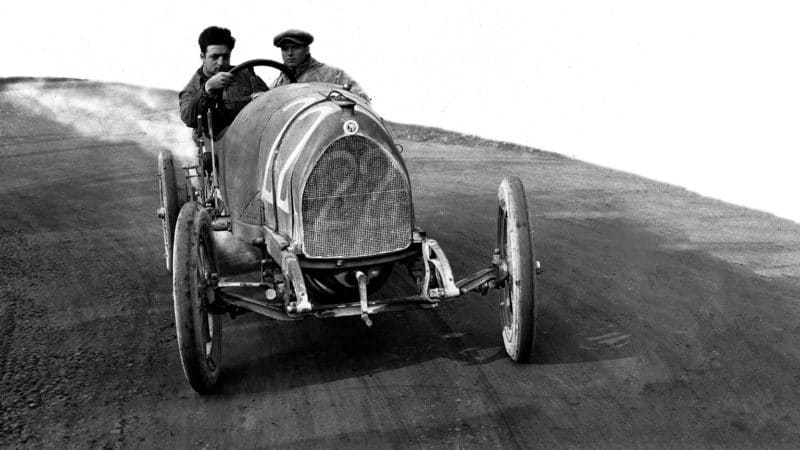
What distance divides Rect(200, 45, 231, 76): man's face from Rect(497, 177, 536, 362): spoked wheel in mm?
3447

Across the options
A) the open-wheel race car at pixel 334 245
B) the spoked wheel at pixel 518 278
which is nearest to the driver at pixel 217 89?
the open-wheel race car at pixel 334 245

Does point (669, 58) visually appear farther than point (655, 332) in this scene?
Yes

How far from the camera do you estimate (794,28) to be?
39.0 ft

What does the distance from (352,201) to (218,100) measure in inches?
92.2

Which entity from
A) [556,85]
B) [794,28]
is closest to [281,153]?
[794,28]

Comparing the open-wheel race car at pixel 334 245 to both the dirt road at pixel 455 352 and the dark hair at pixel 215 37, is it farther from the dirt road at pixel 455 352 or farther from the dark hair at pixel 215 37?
the dark hair at pixel 215 37

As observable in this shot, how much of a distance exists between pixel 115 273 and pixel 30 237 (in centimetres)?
194

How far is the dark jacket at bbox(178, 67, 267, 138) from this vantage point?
728cm

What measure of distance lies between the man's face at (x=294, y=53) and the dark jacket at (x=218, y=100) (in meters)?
0.49

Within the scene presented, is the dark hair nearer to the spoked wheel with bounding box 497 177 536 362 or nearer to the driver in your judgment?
the driver

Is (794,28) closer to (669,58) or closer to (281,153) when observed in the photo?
(669,58)

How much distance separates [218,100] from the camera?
729cm

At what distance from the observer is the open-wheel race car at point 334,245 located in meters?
5.13

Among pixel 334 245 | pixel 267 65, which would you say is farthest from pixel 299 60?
pixel 334 245
